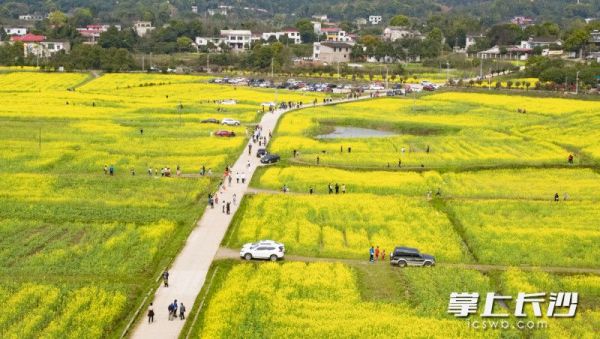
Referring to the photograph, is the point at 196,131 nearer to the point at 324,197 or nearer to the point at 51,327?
the point at 324,197

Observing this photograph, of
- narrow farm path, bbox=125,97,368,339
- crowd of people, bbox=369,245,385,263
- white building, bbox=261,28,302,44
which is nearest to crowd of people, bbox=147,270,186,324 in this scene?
narrow farm path, bbox=125,97,368,339

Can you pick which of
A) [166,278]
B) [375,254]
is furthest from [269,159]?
[166,278]

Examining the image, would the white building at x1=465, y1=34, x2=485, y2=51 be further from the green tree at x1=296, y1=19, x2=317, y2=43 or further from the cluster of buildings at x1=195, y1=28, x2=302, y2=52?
the cluster of buildings at x1=195, y1=28, x2=302, y2=52

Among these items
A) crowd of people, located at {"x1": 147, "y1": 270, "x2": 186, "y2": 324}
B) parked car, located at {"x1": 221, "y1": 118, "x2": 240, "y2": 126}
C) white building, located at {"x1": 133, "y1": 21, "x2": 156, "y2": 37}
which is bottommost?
crowd of people, located at {"x1": 147, "y1": 270, "x2": 186, "y2": 324}

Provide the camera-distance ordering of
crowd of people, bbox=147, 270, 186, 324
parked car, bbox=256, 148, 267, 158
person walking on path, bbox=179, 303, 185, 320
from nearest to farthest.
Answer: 1. crowd of people, bbox=147, 270, 186, 324
2. person walking on path, bbox=179, 303, 185, 320
3. parked car, bbox=256, 148, 267, 158

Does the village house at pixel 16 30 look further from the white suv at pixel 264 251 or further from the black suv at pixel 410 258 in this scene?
the black suv at pixel 410 258

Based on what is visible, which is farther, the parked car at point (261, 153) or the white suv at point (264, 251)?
the parked car at point (261, 153)

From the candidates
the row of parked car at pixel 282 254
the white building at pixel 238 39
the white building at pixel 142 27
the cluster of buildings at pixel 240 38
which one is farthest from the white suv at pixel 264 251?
the white building at pixel 142 27

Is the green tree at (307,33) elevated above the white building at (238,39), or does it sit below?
above
